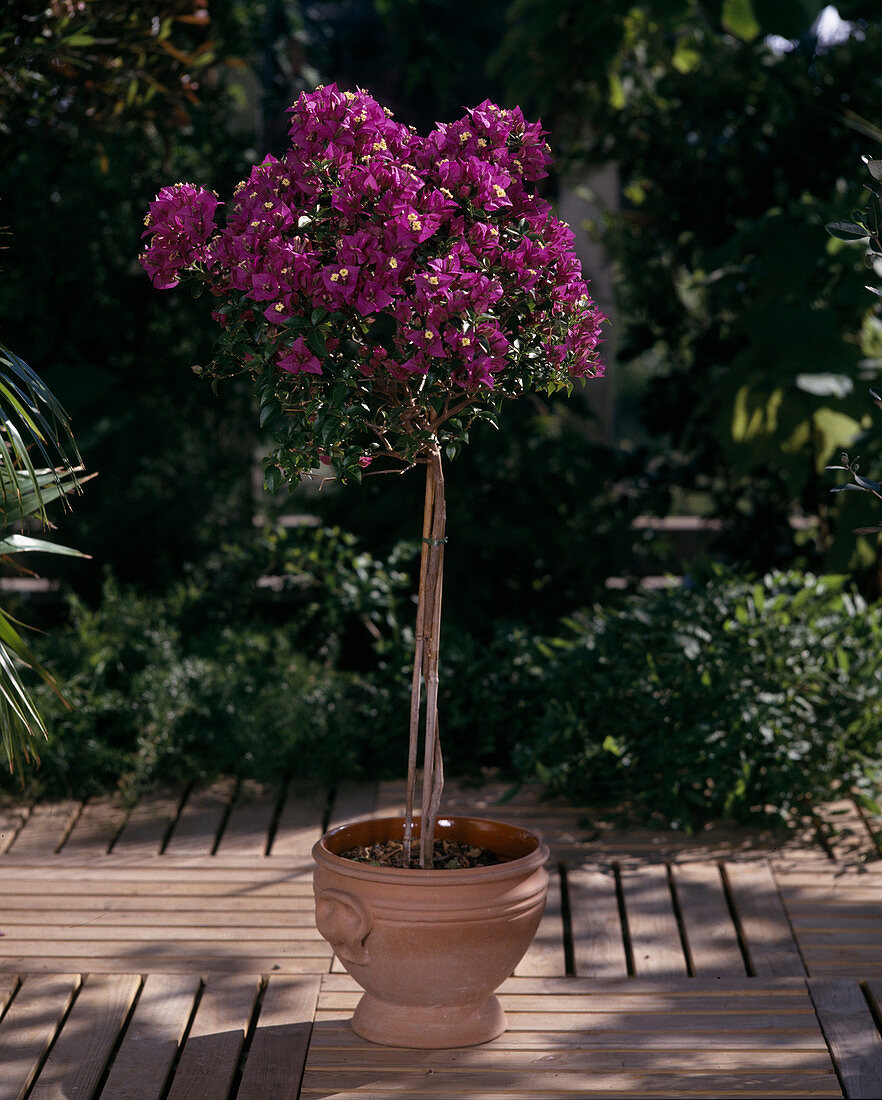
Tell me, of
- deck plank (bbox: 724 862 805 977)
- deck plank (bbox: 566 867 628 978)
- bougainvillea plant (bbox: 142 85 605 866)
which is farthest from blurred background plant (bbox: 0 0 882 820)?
bougainvillea plant (bbox: 142 85 605 866)

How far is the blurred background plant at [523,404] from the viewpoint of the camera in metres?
4.14

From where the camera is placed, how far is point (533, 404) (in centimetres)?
504

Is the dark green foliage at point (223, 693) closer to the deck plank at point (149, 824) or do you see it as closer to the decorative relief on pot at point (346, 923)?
the deck plank at point (149, 824)

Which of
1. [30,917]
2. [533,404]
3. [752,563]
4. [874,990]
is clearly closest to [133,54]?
[533,404]

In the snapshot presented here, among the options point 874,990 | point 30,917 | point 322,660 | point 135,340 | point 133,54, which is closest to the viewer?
point 874,990

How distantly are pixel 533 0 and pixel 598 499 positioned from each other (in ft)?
6.60

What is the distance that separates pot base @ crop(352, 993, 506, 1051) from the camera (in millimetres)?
2246

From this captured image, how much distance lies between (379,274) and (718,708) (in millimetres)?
1937

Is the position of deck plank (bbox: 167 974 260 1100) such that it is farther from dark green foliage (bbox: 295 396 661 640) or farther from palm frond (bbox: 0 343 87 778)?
dark green foliage (bbox: 295 396 661 640)

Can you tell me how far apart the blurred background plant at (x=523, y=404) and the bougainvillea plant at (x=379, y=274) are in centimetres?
188

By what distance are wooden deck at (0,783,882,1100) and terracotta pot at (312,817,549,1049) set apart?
0.19ft

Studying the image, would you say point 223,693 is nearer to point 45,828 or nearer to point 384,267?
point 45,828

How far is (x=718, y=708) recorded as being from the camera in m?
3.42

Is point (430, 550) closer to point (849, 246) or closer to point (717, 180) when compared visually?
point (849, 246)
